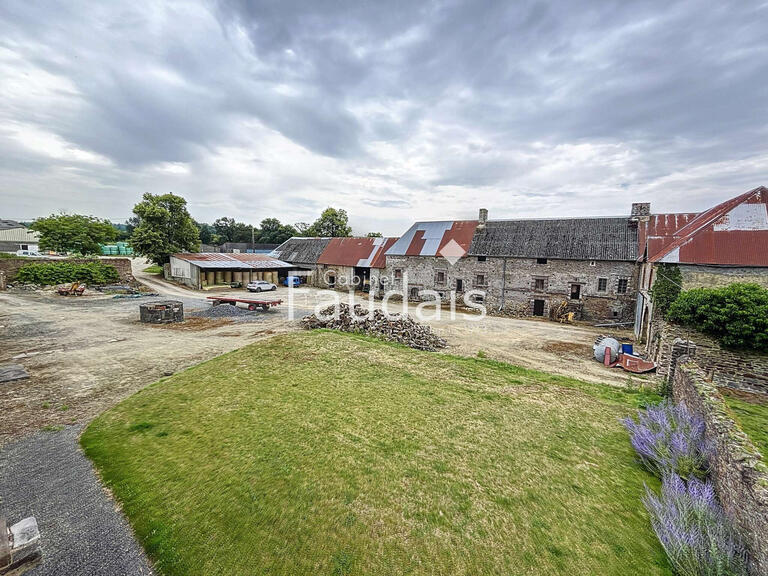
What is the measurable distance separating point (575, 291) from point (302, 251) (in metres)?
31.5

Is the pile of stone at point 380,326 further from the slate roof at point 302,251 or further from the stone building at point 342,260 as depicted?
the slate roof at point 302,251

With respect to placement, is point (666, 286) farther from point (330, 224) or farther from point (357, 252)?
point (330, 224)

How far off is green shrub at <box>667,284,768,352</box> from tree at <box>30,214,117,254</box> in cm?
5081

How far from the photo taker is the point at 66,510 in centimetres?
478

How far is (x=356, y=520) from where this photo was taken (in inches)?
186

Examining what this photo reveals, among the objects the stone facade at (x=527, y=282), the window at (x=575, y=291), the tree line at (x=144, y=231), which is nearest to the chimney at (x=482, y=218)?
the stone facade at (x=527, y=282)

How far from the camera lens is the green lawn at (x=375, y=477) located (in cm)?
419

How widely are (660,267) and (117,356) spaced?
24.1m

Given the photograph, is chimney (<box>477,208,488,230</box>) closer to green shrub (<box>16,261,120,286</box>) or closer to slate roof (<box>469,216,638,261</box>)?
slate roof (<box>469,216,638,261</box>)

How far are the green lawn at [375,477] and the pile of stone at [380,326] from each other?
16.0ft

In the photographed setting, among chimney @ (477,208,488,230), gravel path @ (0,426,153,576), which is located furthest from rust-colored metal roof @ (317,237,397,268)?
gravel path @ (0,426,153,576)

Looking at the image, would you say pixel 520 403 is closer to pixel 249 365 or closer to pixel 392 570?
pixel 392 570

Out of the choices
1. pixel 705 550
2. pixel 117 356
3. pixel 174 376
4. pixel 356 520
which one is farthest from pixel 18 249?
pixel 705 550

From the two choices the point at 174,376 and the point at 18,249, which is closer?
the point at 174,376
